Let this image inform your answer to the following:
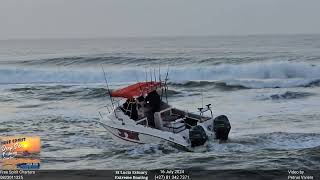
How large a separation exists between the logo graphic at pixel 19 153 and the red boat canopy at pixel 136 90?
224cm

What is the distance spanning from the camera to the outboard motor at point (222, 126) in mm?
6075

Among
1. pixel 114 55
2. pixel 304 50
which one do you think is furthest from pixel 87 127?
pixel 304 50

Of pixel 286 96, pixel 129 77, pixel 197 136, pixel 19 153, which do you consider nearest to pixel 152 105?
pixel 129 77

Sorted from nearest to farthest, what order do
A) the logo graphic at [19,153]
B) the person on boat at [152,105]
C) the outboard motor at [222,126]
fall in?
the logo graphic at [19,153] < the outboard motor at [222,126] < the person on boat at [152,105]

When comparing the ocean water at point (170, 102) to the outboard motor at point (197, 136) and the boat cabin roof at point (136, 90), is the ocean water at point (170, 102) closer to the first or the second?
the outboard motor at point (197, 136)

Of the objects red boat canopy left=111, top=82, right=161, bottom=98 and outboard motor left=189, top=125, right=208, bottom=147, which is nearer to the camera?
outboard motor left=189, top=125, right=208, bottom=147

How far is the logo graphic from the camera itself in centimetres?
413

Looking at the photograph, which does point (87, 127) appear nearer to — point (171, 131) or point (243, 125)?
point (171, 131)

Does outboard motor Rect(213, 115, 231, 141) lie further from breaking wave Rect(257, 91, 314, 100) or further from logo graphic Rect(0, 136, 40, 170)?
logo graphic Rect(0, 136, 40, 170)

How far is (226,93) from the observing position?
23.9ft

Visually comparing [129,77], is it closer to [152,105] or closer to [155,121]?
[152,105]

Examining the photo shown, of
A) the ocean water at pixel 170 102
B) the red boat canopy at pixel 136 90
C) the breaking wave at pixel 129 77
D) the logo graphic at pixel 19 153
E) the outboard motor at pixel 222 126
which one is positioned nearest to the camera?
the logo graphic at pixel 19 153

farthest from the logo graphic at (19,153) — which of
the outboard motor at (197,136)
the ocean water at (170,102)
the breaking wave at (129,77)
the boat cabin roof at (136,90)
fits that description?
the breaking wave at (129,77)

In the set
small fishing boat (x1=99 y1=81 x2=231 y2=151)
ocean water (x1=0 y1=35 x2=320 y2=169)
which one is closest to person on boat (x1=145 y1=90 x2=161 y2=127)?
small fishing boat (x1=99 y1=81 x2=231 y2=151)
